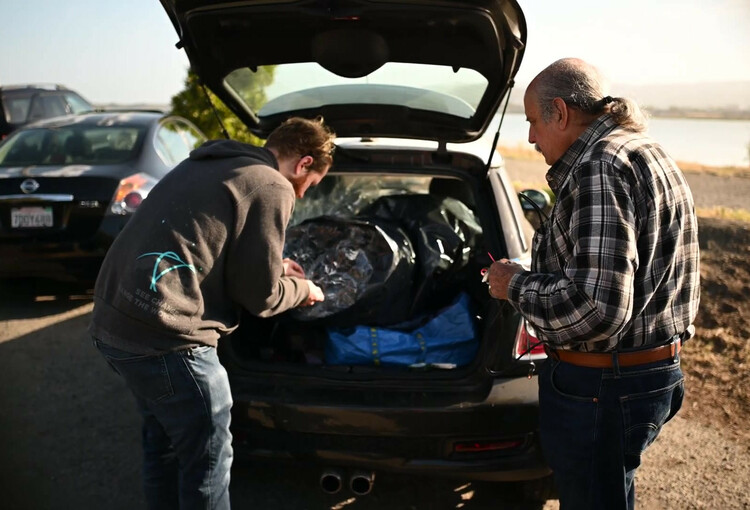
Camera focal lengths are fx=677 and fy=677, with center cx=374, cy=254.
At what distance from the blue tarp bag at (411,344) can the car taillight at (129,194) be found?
326 centimetres

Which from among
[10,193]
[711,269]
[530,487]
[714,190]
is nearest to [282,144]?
[530,487]

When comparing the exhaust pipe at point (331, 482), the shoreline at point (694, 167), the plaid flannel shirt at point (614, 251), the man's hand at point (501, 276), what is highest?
the plaid flannel shirt at point (614, 251)

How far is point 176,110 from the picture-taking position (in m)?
10.6

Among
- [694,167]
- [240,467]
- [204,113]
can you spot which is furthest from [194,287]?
[694,167]

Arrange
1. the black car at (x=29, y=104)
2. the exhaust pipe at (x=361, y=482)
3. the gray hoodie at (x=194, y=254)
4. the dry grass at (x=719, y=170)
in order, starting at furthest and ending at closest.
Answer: the dry grass at (x=719, y=170), the black car at (x=29, y=104), the exhaust pipe at (x=361, y=482), the gray hoodie at (x=194, y=254)

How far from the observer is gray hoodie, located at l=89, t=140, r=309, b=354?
2.22m

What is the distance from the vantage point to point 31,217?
18.6ft

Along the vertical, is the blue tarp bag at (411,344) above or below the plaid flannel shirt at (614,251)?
below

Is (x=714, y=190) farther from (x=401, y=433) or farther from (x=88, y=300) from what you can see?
(x=401, y=433)

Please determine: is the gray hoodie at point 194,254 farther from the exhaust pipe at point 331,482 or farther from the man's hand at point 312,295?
the exhaust pipe at point 331,482

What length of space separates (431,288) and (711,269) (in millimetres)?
3733

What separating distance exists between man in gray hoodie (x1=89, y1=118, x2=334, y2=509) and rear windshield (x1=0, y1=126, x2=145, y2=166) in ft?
13.8

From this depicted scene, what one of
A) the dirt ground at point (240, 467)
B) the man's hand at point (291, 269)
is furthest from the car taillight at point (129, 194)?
the man's hand at point (291, 269)

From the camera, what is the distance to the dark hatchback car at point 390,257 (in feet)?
8.89
